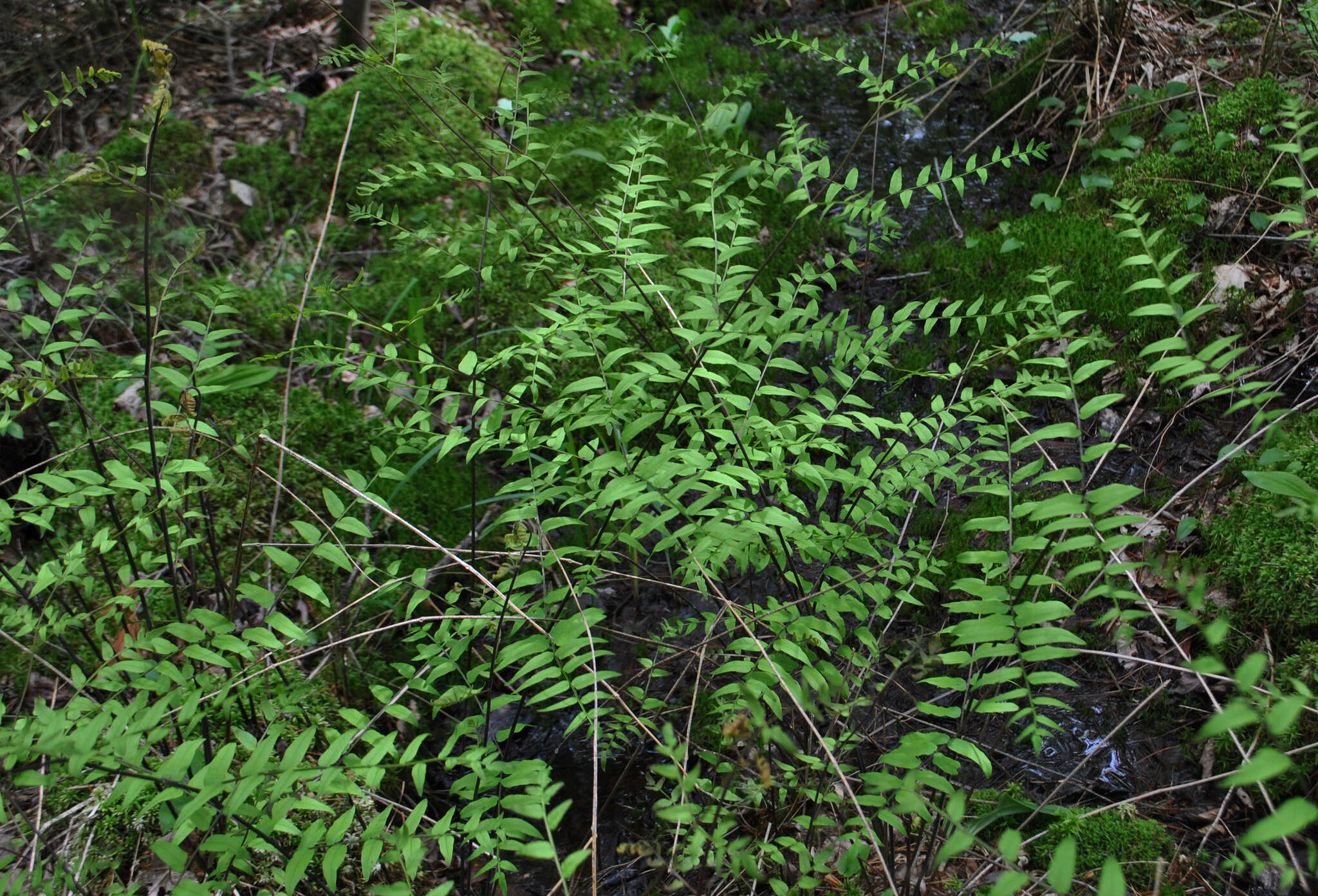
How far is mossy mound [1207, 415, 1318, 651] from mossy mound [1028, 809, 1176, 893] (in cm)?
69

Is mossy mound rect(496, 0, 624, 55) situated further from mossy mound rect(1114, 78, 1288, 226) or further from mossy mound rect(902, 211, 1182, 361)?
mossy mound rect(1114, 78, 1288, 226)

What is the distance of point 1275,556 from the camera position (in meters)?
2.27

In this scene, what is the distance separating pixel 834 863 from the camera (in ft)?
6.44

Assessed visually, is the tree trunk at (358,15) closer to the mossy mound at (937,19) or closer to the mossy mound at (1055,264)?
the mossy mound at (937,19)

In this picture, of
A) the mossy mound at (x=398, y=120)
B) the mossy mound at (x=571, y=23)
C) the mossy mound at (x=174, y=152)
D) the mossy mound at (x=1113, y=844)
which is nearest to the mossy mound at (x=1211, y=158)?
the mossy mound at (x=1113, y=844)

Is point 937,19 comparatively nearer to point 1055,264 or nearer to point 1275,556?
point 1055,264

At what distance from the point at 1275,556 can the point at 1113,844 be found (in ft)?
3.29

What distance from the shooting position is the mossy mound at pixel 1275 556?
7.13ft

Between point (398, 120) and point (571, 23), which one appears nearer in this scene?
point (398, 120)

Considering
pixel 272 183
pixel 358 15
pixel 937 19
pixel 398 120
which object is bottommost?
pixel 272 183

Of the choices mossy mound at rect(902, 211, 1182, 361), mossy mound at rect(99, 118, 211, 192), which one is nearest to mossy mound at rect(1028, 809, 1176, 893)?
mossy mound at rect(902, 211, 1182, 361)

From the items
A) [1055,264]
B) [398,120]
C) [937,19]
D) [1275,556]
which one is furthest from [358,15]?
[1275,556]

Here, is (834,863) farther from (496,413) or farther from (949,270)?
(949,270)

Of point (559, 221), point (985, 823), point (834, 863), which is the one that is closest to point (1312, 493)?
point (985, 823)
